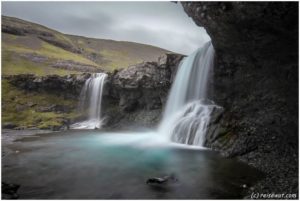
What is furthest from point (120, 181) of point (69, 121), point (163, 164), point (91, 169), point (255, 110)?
point (69, 121)

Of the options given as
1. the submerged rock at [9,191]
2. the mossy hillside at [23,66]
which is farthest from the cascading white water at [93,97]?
the mossy hillside at [23,66]

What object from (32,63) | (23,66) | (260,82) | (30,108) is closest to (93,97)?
(30,108)

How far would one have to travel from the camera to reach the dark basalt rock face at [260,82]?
56.6ft

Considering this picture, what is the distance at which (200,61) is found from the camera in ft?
120

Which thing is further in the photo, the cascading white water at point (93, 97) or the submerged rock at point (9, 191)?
the cascading white water at point (93, 97)

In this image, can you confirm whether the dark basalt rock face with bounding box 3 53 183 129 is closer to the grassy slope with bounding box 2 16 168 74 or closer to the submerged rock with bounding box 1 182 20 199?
→ the submerged rock with bounding box 1 182 20 199

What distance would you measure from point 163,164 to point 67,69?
8718cm

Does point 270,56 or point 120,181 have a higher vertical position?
point 270,56

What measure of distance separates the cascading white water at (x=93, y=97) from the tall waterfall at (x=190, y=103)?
52.4ft

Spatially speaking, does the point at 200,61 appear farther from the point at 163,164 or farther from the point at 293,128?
the point at 163,164

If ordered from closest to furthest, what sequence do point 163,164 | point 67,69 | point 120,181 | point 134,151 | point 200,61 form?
point 120,181 < point 163,164 < point 134,151 < point 200,61 < point 67,69

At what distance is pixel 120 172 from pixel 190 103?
64.4ft

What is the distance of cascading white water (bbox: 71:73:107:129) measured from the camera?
52.1 m

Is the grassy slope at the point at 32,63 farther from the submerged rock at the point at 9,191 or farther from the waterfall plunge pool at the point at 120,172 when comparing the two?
the submerged rock at the point at 9,191
